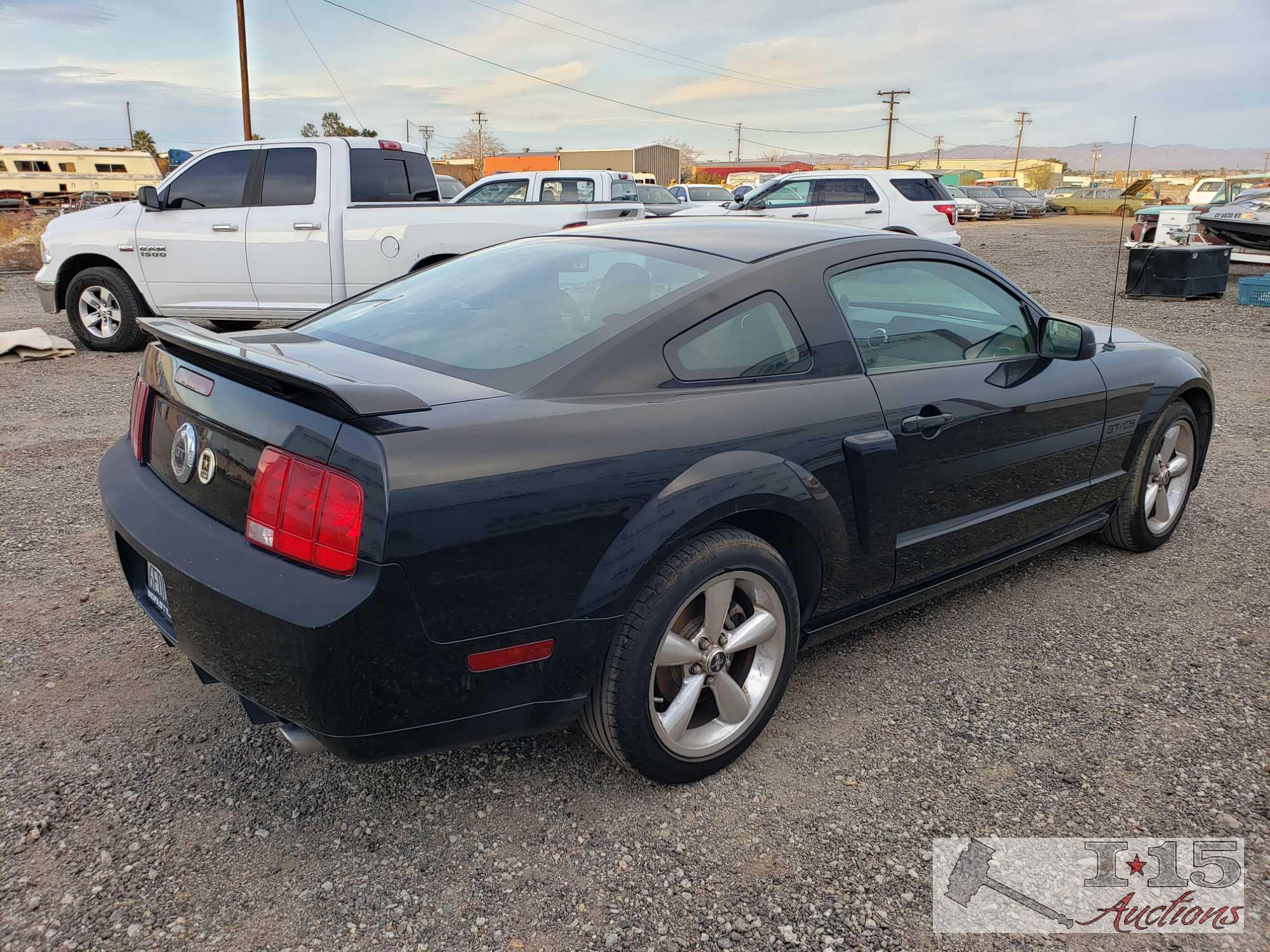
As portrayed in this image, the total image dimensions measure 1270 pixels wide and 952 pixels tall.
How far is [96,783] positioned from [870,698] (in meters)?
2.34

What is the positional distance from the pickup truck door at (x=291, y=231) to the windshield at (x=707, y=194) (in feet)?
54.3

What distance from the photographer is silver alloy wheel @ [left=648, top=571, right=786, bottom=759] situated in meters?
2.51

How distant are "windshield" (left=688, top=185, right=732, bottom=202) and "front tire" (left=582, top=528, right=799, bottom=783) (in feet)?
74.1

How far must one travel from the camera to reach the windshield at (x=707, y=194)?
24.3m

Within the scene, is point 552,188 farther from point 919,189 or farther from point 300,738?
point 300,738

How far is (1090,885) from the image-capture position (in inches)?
90.2

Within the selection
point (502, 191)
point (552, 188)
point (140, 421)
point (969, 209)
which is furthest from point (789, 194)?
point (969, 209)

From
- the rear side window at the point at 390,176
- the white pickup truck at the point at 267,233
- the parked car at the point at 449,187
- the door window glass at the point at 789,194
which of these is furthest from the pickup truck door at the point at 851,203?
the parked car at the point at 449,187

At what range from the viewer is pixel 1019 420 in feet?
11.0

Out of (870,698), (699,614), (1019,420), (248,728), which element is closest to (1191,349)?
(1019,420)

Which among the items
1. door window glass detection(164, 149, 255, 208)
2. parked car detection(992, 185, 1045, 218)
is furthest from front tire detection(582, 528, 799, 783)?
parked car detection(992, 185, 1045, 218)

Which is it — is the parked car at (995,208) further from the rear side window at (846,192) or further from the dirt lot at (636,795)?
the dirt lot at (636,795)

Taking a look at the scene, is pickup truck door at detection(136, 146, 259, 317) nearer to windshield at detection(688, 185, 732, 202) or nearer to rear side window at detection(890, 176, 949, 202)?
rear side window at detection(890, 176, 949, 202)

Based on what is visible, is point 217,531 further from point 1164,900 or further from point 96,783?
point 1164,900
